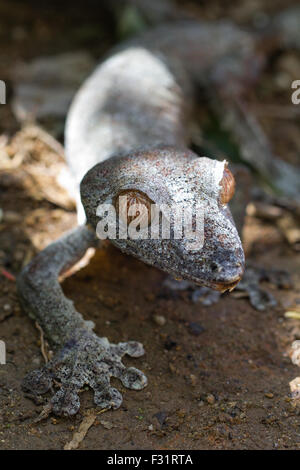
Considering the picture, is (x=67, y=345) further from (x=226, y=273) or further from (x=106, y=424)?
(x=226, y=273)

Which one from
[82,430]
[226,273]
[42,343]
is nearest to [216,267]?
[226,273]

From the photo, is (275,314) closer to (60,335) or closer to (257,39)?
(60,335)

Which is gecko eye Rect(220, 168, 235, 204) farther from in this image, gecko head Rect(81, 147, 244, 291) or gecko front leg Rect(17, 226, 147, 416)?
gecko front leg Rect(17, 226, 147, 416)

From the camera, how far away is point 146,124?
5391 millimetres

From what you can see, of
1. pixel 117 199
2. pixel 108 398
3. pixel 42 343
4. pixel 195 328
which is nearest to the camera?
pixel 108 398

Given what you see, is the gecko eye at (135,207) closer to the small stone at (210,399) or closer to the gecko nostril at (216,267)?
the gecko nostril at (216,267)

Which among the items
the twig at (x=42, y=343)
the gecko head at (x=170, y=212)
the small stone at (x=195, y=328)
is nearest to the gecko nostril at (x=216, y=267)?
the gecko head at (x=170, y=212)

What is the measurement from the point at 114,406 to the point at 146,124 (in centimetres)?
297

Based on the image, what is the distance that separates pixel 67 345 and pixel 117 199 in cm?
117

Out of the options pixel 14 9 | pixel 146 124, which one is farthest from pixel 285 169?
pixel 14 9

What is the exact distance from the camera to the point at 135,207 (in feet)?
12.3

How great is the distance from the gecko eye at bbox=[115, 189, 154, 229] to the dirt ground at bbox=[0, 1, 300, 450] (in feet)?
3.19

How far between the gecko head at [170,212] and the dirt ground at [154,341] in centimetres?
78

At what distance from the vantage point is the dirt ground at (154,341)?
3.34 m
